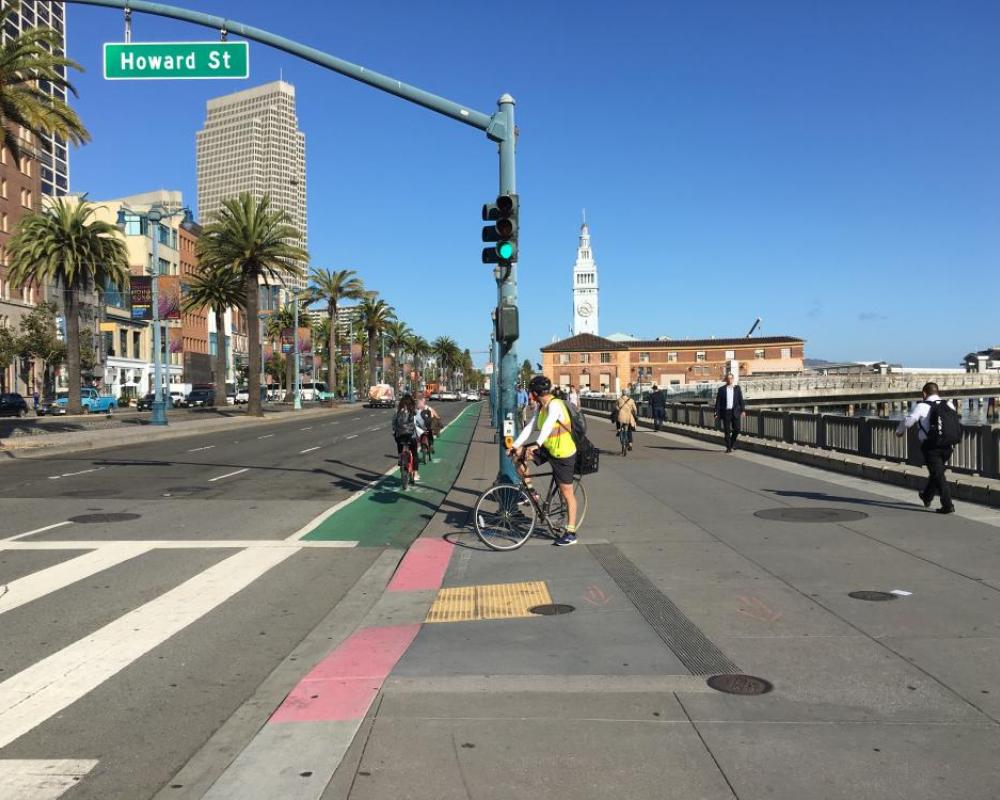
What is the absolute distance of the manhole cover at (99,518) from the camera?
12.4 m

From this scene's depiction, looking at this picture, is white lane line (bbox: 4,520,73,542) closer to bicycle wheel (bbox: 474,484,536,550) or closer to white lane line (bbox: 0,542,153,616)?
white lane line (bbox: 0,542,153,616)

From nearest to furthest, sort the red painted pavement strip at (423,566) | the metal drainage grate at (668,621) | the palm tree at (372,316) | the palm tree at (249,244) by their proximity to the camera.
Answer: the metal drainage grate at (668,621) < the red painted pavement strip at (423,566) < the palm tree at (249,244) < the palm tree at (372,316)

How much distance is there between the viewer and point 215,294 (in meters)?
62.5

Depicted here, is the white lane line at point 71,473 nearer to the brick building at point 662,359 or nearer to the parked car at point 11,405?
the parked car at point 11,405

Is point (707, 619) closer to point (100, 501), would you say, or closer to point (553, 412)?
point (553, 412)

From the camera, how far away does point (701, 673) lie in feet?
17.7

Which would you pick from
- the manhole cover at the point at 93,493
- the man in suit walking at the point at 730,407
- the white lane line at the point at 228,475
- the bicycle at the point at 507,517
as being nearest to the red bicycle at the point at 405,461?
the white lane line at the point at 228,475

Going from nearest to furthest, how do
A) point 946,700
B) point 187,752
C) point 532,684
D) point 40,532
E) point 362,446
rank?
Result: point 187,752
point 946,700
point 532,684
point 40,532
point 362,446

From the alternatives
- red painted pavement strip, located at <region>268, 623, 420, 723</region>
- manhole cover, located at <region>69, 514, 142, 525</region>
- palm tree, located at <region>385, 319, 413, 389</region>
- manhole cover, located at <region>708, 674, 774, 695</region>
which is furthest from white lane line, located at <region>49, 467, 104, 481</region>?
palm tree, located at <region>385, 319, 413, 389</region>

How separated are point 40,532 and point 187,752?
8.06 m

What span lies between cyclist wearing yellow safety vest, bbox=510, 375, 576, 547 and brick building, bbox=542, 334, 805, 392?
4599 inches

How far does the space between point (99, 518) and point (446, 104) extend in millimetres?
7392

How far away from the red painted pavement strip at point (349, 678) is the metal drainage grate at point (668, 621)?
1783mm

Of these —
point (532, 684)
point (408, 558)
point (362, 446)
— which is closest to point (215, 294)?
point (362, 446)
